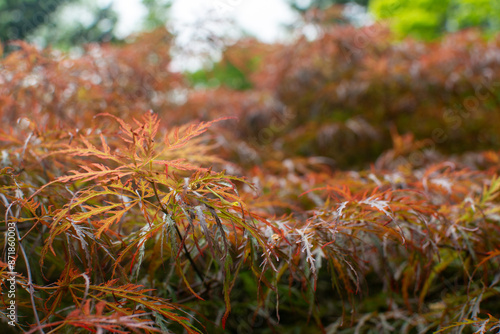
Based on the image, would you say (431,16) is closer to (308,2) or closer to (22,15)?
(308,2)

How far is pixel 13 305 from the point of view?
0.79m

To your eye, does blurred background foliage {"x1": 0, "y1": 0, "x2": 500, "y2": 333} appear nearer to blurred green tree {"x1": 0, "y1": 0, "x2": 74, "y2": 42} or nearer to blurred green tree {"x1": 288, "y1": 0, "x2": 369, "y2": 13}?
blurred green tree {"x1": 0, "y1": 0, "x2": 74, "y2": 42}

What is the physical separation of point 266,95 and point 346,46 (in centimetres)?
85

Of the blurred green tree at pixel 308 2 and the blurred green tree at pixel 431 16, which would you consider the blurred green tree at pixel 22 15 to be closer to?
the blurred green tree at pixel 431 16

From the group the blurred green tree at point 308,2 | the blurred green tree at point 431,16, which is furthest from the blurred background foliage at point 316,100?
the blurred green tree at point 308,2

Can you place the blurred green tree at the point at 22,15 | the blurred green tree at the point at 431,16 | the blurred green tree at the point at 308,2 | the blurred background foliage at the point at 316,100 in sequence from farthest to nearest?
the blurred green tree at the point at 308,2
the blurred green tree at the point at 431,16
the blurred green tree at the point at 22,15
the blurred background foliage at the point at 316,100

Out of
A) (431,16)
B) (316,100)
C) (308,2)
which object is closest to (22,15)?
(316,100)

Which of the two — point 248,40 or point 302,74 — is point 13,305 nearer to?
point 248,40

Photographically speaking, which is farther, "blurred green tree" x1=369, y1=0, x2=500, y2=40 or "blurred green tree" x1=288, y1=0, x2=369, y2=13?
"blurred green tree" x1=288, y1=0, x2=369, y2=13

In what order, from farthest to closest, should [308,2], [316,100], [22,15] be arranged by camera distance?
1. [308,2]
2. [22,15]
3. [316,100]

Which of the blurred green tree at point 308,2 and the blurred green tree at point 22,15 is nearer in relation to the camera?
the blurred green tree at point 22,15

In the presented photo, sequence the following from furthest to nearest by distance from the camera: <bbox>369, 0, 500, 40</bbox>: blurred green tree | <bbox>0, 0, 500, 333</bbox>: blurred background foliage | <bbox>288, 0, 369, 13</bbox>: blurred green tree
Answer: <bbox>288, 0, 369, 13</bbox>: blurred green tree < <bbox>369, 0, 500, 40</bbox>: blurred green tree < <bbox>0, 0, 500, 333</bbox>: blurred background foliage

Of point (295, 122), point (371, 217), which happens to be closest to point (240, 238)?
point (371, 217)

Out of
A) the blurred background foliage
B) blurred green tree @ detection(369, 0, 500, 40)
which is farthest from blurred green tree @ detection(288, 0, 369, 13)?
the blurred background foliage
